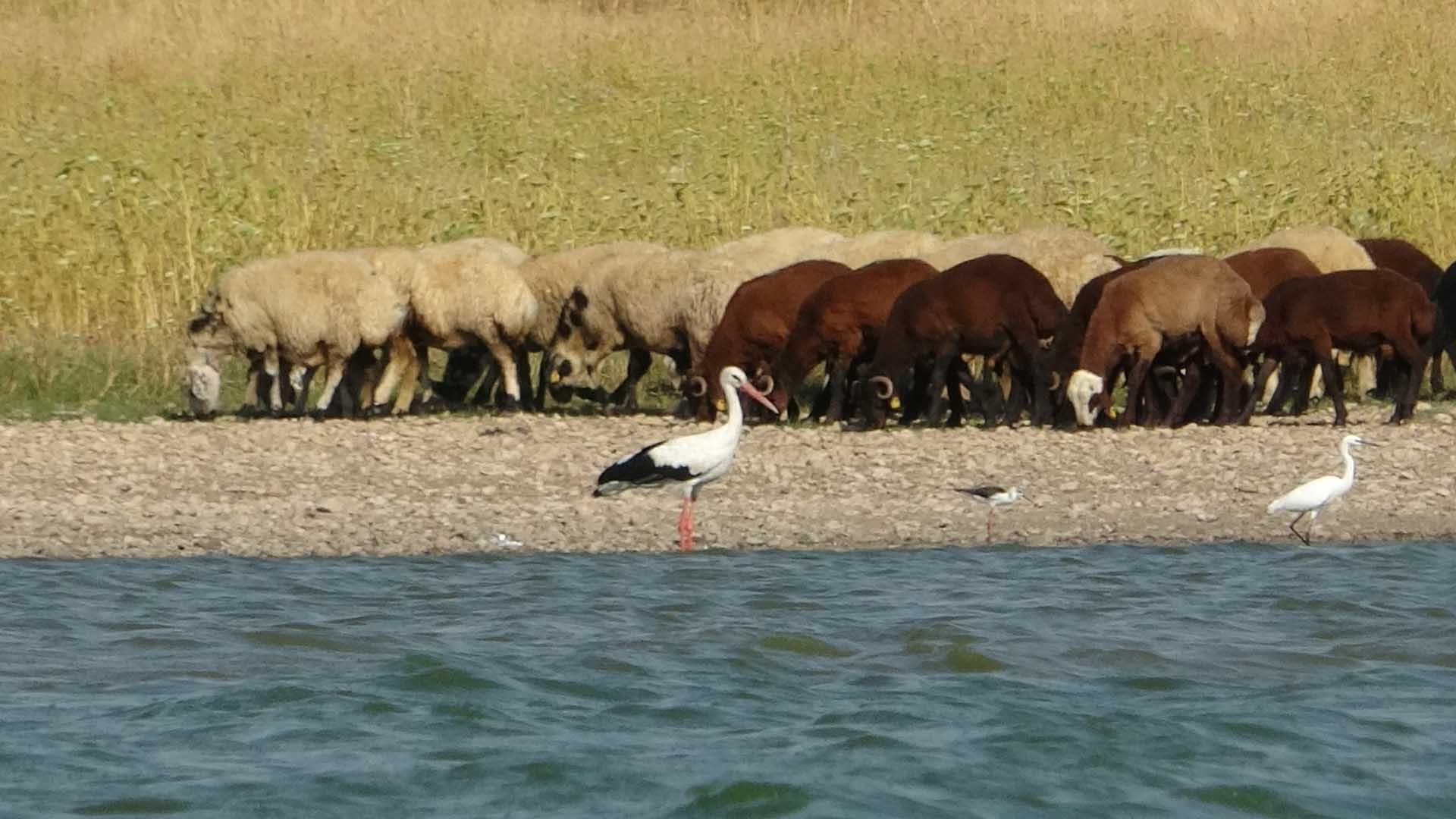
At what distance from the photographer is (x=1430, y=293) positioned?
17938mm

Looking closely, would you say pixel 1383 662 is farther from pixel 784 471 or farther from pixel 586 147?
pixel 586 147

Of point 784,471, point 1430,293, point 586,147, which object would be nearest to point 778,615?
point 784,471

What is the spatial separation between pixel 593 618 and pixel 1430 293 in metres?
9.46

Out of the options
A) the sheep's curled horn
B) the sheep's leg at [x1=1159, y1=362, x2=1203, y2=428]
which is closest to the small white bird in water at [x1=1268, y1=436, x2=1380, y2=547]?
the sheep's leg at [x1=1159, y1=362, x2=1203, y2=428]

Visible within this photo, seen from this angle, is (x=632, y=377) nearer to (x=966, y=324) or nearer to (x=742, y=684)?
(x=966, y=324)

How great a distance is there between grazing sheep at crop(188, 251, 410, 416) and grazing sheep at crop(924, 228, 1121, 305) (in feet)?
13.8

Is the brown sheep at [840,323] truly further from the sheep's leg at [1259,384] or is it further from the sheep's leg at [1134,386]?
the sheep's leg at [1259,384]

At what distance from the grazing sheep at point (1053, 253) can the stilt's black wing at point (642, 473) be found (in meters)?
5.61

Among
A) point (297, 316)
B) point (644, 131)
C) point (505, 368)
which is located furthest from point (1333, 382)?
point (644, 131)

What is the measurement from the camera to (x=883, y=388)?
52.5 ft

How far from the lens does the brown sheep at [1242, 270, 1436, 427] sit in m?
15.8

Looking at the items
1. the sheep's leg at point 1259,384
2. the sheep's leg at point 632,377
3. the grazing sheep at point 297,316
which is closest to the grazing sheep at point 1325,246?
the sheep's leg at point 1259,384

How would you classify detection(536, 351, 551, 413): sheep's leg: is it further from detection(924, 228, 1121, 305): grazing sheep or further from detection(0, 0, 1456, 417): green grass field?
detection(924, 228, 1121, 305): grazing sheep

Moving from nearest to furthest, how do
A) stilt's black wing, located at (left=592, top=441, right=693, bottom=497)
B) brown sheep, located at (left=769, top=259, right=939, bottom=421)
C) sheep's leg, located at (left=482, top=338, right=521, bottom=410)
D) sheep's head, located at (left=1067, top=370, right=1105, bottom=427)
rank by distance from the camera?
stilt's black wing, located at (left=592, top=441, right=693, bottom=497)
sheep's head, located at (left=1067, top=370, right=1105, bottom=427)
brown sheep, located at (left=769, top=259, right=939, bottom=421)
sheep's leg, located at (left=482, top=338, right=521, bottom=410)
